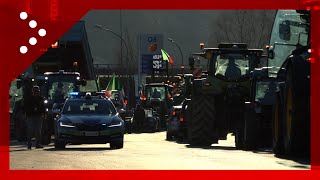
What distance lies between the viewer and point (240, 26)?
239 feet

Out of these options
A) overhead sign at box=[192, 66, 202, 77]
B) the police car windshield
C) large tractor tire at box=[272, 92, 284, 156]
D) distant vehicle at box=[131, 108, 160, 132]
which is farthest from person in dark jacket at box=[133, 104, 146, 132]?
large tractor tire at box=[272, 92, 284, 156]

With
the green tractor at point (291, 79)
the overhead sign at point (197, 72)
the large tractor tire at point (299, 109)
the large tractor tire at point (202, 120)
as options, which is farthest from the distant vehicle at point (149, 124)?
the large tractor tire at point (299, 109)

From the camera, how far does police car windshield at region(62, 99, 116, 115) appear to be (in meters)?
28.5

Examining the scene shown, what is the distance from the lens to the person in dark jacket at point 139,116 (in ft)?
187

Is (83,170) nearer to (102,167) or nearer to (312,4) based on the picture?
(102,167)

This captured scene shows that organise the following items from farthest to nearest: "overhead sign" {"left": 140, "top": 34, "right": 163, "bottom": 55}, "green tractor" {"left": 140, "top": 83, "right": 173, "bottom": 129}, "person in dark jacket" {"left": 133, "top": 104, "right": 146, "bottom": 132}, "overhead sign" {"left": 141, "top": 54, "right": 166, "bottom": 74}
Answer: "overhead sign" {"left": 141, "top": 54, "right": 166, "bottom": 74} → "overhead sign" {"left": 140, "top": 34, "right": 163, "bottom": 55} → "green tractor" {"left": 140, "top": 83, "right": 173, "bottom": 129} → "person in dark jacket" {"left": 133, "top": 104, "right": 146, "bottom": 132}

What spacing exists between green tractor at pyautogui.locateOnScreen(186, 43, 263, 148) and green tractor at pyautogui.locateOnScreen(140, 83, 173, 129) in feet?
119

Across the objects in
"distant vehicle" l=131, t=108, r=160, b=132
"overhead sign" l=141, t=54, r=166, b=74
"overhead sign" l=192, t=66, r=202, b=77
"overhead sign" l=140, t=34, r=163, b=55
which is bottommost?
"distant vehicle" l=131, t=108, r=160, b=132

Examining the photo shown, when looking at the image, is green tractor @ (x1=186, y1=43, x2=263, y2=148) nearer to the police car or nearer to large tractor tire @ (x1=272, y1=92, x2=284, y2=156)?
the police car

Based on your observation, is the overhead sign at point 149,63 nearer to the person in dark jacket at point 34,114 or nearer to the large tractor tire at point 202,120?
the person in dark jacket at point 34,114

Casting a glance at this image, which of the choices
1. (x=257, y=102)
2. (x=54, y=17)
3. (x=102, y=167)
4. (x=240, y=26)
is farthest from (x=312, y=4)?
(x=240, y=26)

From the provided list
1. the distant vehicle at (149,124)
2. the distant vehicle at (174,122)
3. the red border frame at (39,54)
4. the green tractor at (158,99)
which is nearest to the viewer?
the red border frame at (39,54)

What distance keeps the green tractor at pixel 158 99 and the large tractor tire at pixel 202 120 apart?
1478 inches

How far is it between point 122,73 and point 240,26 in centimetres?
4752
